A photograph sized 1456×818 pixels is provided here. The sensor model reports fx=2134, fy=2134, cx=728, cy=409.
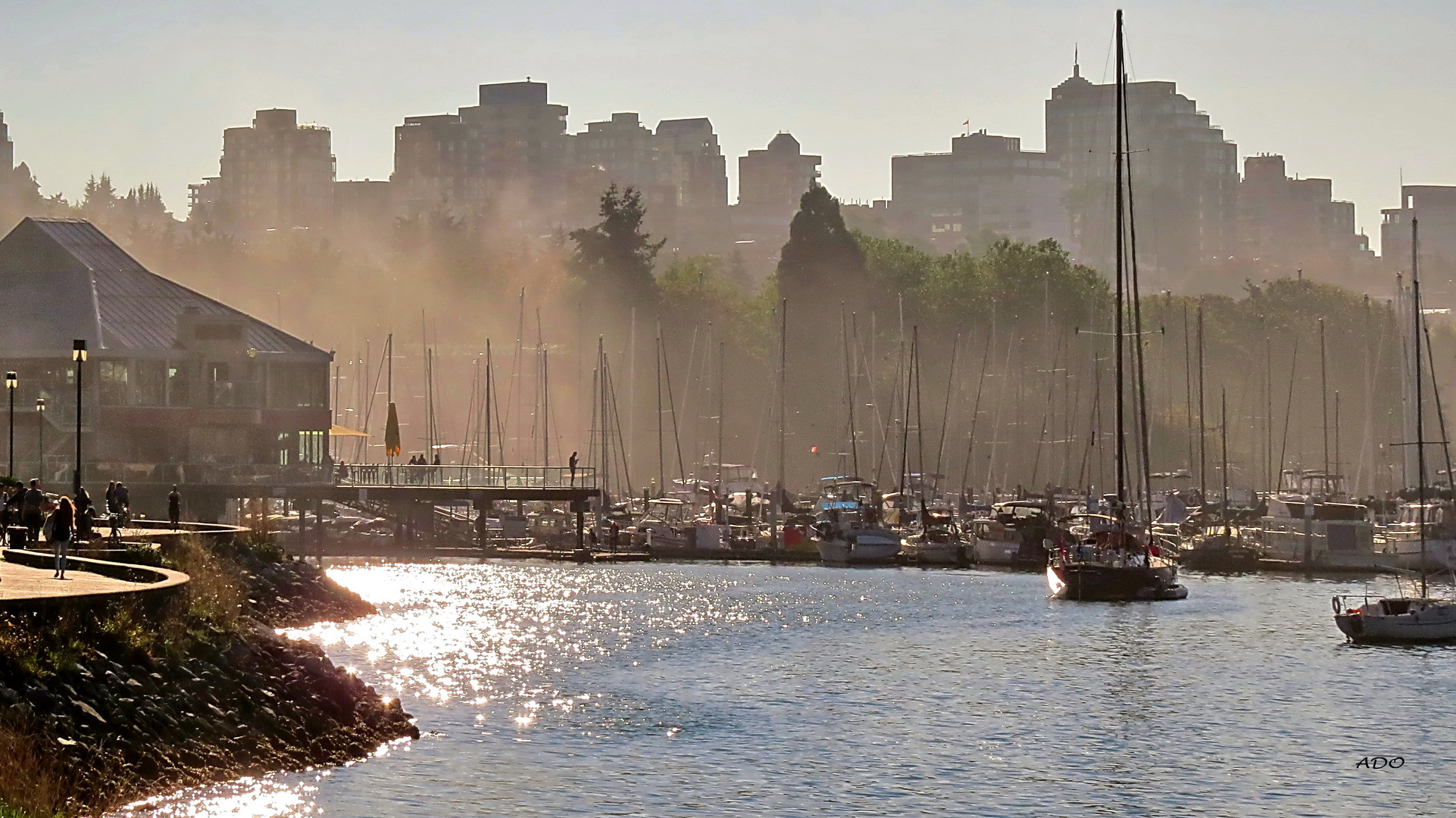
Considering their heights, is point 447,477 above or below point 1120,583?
above

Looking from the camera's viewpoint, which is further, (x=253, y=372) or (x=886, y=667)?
(x=253, y=372)

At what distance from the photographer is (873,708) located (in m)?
51.3

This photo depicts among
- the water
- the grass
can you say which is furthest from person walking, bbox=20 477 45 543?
the grass

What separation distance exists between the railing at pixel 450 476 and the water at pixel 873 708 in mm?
13680

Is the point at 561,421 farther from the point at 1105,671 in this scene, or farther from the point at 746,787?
the point at 746,787

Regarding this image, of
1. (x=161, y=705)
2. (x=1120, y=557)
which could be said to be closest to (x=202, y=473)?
(x=1120, y=557)

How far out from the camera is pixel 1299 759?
43.9 m

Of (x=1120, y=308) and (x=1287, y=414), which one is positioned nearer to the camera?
(x=1120, y=308)

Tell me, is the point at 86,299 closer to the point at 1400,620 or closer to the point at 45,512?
the point at 45,512

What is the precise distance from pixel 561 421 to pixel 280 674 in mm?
140383

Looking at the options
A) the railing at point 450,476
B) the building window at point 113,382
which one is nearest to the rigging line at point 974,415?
the railing at point 450,476

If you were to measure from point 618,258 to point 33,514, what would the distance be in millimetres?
117435

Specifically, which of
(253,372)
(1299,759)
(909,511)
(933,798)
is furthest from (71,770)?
(909,511)

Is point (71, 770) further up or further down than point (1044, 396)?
further down
